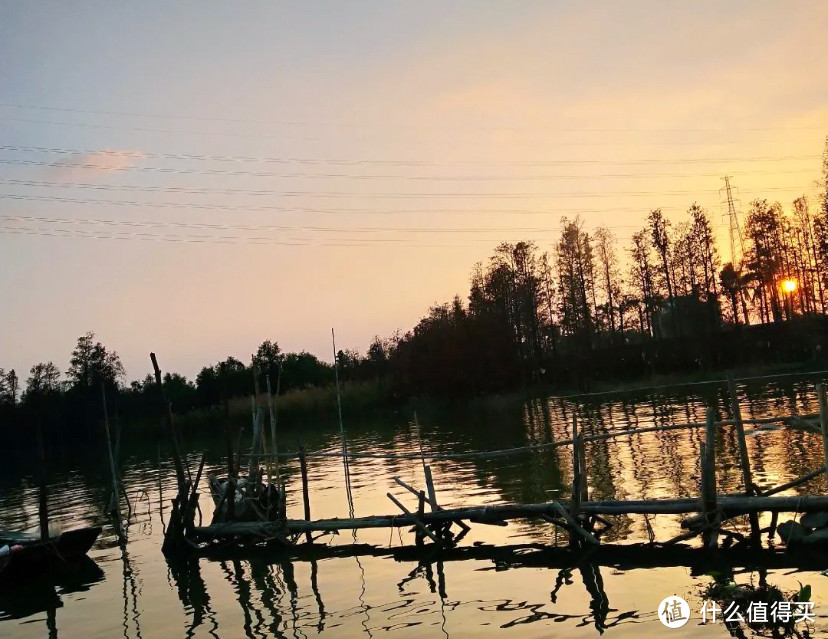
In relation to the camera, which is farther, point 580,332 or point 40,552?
point 580,332

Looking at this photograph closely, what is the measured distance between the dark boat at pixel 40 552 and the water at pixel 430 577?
0.43 metres

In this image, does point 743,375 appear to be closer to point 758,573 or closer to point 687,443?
point 687,443

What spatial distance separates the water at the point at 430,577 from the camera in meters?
11.6

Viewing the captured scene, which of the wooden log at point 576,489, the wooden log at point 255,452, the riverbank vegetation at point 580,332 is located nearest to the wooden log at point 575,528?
the wooden log at point 576,489

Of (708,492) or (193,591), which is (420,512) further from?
(708,492)

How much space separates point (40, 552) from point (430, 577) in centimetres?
883

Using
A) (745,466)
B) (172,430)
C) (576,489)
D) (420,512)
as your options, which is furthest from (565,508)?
(172,430)

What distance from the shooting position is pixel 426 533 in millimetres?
16016

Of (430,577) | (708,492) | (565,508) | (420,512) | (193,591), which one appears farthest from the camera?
(420,512)

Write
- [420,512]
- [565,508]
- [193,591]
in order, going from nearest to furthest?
[565,508] < [193,591] < [420,512]

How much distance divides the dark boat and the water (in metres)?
0.43

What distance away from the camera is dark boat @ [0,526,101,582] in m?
16.8

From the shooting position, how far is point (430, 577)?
46.3 ft

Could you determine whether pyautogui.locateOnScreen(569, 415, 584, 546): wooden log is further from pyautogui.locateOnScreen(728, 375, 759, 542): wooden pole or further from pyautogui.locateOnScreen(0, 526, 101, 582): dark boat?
pyautogui.locateOnScreen(0, 526, 101, 582): dark boat
